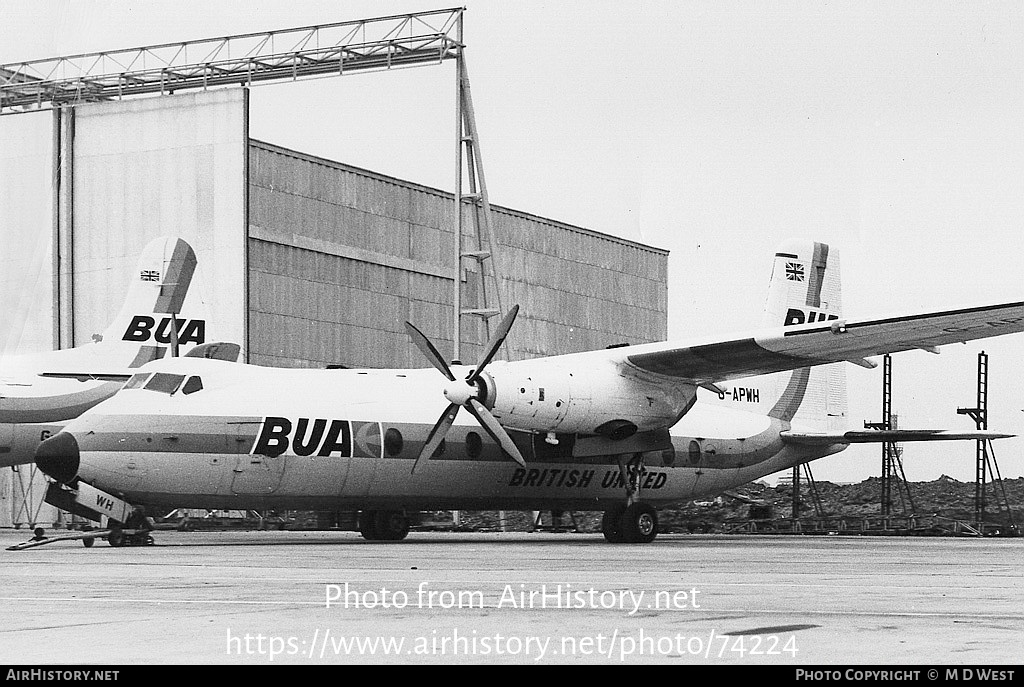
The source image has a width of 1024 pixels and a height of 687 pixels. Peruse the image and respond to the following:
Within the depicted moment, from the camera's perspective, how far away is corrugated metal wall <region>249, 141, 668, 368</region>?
1855 inches

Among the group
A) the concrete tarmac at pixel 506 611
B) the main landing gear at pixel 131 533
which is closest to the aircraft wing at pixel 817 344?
the concrete tarmac at pixel 506 611

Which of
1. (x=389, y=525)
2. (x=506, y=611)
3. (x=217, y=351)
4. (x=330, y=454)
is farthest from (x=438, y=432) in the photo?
(x=506, y=611)

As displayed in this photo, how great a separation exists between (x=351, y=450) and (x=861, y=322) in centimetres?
996

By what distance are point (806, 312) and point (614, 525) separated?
25.9ft

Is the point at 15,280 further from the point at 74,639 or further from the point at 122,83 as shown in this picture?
the point at 74,639

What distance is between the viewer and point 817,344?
2672 centimetres

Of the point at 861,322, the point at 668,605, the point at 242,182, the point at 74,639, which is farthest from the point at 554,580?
the point at 242,182

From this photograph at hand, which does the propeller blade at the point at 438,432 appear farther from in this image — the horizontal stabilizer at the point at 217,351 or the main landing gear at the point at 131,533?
the horizontal stabilizer at the point at 217,351

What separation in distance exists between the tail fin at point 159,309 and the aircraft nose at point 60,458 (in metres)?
11.9

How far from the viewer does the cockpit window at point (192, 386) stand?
26.3 metres

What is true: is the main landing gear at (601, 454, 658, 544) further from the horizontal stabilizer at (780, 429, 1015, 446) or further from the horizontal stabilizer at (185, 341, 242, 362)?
the horizontal stabilizer at (185, 341, 242, 362)

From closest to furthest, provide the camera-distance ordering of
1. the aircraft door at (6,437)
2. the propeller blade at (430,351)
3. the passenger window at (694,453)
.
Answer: the propeller blade at (430,351) < the passenger window at (694,453) < the aircraft door at (6,437)

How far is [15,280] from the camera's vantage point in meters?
45.1

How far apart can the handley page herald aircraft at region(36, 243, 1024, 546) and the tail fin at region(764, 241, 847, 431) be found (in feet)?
12.3
